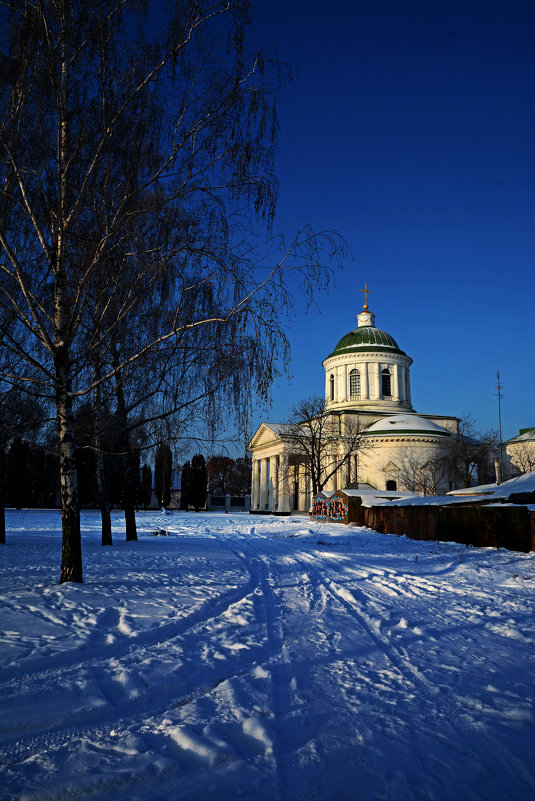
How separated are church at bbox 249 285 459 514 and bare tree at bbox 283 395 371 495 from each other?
0.28 meters

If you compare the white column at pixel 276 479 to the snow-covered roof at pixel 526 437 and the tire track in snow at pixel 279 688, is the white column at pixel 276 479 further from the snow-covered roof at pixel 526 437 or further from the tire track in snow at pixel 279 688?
the tire track in snow at pixel 279 688

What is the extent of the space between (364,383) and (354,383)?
4.27ft

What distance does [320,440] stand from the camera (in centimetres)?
4738

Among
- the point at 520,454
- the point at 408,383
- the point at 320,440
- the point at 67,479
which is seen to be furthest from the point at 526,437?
the point at 67,479

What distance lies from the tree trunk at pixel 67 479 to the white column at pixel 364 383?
51390mm

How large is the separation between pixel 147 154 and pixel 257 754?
7192 millimetres

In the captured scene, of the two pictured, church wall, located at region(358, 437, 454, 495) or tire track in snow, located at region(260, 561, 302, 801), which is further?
church wall, located at region(358, 437, 454, 495)

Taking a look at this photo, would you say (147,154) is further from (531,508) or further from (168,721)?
(531,508)

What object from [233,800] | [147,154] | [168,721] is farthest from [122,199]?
[233,800]

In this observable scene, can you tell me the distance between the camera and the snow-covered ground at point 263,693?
293cm

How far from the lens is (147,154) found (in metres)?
7.41

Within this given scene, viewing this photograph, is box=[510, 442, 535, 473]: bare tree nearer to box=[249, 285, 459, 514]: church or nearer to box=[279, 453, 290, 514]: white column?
box=[249, 285, 459, 514]: church

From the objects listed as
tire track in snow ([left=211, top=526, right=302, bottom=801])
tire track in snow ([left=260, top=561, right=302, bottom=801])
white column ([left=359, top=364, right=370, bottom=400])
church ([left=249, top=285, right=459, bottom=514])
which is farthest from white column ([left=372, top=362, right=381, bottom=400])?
tire track in snow ([left=260, top=561, right=302, bottom=801])

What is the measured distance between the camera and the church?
50.7m
